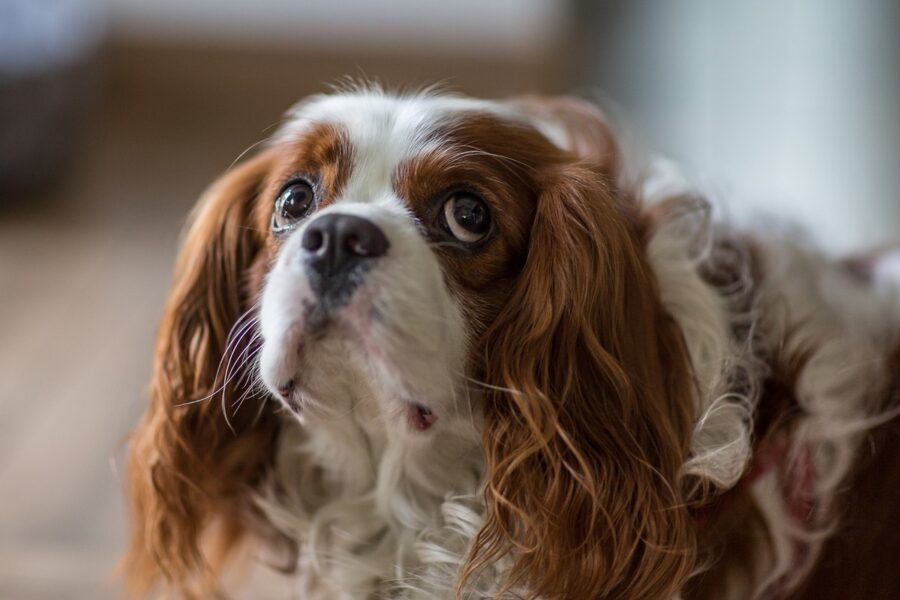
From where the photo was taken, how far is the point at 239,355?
136 centimetres

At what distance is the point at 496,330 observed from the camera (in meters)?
1.21

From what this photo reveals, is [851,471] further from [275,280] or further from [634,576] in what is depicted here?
[275,280]

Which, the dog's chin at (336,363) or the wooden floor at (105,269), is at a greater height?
the dog's chin at (336,363)

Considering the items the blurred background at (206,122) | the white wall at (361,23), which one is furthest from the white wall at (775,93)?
the white wall at (361,23)

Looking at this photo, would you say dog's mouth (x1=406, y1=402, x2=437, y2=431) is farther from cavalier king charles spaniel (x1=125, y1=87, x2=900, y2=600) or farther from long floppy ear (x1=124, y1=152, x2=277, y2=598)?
long floppy ear (x1=124, y1=152, x2=277, y2=598)

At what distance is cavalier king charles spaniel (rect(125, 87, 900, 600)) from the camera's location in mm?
1184

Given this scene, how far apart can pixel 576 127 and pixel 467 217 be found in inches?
17.4

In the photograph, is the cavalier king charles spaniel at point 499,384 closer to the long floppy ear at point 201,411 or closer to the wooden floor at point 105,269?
the long floppy ear at point 201,411

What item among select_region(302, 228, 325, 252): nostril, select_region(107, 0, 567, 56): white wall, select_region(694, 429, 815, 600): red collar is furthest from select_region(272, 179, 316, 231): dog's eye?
select_region(107, 0, 567, 56): white wall

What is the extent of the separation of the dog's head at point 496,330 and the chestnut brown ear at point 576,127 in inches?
9.0

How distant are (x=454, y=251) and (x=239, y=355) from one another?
0.33 m

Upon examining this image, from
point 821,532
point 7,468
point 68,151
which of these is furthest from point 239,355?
point 68,151

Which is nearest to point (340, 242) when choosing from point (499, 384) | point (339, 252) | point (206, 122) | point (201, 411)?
point (339, 252)

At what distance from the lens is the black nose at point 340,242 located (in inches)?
43.8
